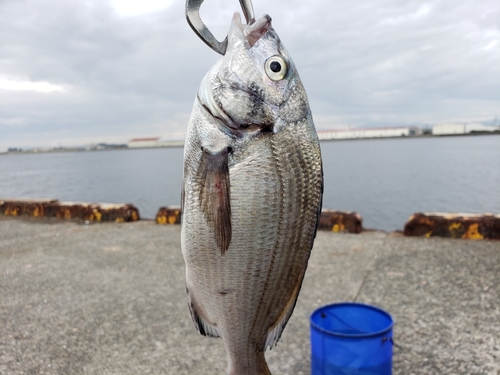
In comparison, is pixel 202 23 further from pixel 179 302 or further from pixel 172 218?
pixel 172 218

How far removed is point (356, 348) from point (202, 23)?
2.10m

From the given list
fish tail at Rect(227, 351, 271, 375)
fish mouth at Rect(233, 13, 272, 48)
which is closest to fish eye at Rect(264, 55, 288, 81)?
fish mouth at Rect(233, 13, 272, 48)

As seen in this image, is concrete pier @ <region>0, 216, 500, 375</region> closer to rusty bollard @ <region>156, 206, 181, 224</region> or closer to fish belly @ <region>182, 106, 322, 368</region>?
rusty bollard @ <region>156, 206, 181, 224</region>

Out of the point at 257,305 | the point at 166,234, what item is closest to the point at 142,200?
the point at 166,234

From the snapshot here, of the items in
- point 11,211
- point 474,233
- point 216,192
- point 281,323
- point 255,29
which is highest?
point 255,29

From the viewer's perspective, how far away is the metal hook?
162cm

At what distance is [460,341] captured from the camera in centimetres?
342

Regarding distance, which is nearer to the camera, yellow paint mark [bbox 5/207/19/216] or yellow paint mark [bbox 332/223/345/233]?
yellow paint mark [bbox 332/223/345/233]

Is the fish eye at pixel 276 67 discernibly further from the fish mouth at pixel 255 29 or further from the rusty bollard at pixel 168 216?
the rusty bollard at pixel 168 216

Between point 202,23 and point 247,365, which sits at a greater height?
point 202,23

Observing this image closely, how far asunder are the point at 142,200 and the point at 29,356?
1779 cm

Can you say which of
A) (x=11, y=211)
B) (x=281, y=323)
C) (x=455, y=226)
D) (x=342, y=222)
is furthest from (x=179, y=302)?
(x=11, y=211)

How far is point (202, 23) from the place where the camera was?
1.63m

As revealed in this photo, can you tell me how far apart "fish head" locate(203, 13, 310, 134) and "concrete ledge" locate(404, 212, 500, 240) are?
5223 mm
